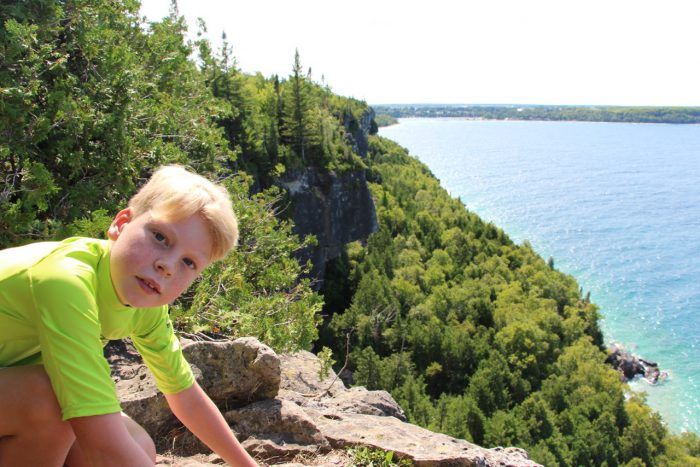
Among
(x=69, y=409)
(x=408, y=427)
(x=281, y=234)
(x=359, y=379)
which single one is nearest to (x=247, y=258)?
(x=281, y=234)

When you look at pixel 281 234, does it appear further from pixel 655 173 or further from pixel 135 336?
pixel 655 173

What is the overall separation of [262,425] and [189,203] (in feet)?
9.88

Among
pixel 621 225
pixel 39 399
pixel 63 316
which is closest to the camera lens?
pixel 63 316

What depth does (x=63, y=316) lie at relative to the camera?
2.08m

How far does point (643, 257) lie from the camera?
226 feet

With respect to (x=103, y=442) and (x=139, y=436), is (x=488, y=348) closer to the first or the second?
(x=139, y=436)

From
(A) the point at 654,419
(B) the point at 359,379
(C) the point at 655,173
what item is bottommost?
(A) the point at 654,419

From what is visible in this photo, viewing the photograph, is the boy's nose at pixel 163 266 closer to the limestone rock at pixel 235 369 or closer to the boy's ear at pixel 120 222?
the boy's ear at pixel 120 222

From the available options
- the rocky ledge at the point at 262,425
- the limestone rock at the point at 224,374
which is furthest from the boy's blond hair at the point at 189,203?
the limestone rock at the point at 224,374

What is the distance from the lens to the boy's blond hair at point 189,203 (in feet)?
7.66

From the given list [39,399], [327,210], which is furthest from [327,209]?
[39,399]

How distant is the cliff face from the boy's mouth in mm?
33665

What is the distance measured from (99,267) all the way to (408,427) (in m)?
3.85

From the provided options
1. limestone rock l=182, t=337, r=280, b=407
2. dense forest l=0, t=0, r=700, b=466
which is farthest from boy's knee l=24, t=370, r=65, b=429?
dense forest l=0, t=0, r=700, b=466
